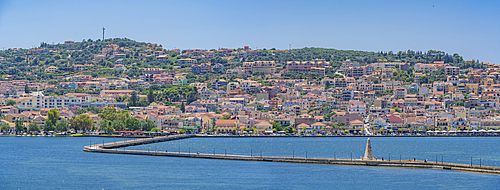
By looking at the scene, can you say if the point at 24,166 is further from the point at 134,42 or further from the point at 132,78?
the point at 134,42

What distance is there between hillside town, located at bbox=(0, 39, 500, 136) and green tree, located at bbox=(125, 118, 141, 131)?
0.13m

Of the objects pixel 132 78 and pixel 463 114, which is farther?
pixel 132 78

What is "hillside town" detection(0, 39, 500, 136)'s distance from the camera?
9069cm

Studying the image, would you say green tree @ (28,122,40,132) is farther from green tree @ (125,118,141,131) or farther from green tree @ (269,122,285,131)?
green tree @ (269,122,285,131)

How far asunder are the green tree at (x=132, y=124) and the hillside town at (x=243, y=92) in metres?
0.13

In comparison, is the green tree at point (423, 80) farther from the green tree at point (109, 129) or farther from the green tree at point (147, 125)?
the green tree at point (109, 129)

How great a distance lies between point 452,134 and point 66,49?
127m

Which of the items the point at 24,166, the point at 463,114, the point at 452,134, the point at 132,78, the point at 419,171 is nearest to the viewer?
the point at 419,171

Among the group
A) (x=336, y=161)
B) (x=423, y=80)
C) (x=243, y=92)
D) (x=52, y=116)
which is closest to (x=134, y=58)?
(x=243, y=92)

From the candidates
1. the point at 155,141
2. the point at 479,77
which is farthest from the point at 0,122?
the point at 479,77

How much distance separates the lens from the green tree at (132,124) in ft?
282

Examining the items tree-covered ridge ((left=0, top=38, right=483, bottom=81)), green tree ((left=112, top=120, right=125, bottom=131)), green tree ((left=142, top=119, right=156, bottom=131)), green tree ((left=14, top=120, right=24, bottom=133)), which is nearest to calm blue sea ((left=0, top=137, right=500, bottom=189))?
green tree ((left=112, top=120, right=125, bottom=131))

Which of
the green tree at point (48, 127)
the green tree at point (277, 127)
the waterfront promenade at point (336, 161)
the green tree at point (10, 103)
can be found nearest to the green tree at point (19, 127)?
the green tree at point (48, 127)

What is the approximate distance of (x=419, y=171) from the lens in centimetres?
4075
